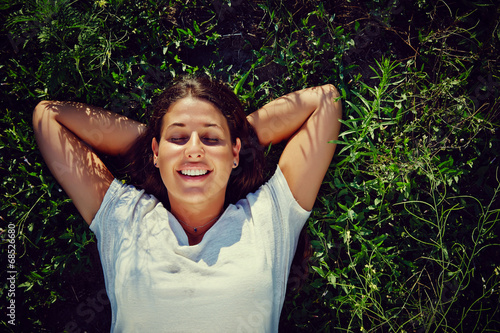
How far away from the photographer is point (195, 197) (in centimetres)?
246

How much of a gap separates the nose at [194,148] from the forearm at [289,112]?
61 centimetres

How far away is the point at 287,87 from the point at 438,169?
1460 mm

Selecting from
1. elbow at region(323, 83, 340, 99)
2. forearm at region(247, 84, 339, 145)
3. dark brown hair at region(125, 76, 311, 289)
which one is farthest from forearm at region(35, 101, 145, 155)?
elbow at region(323, 83, 340, 99)

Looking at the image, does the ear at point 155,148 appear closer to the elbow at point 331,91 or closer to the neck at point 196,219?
the neck at point 196,219

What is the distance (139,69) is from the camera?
319cm

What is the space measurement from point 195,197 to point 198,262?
0.46 meters

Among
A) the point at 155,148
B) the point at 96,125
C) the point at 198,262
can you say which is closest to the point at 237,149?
the point at 155,148

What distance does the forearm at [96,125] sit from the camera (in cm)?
281

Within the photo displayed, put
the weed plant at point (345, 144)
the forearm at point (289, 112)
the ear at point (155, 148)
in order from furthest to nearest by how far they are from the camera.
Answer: the weed plant at point (345, 144)
the forearm at point (289, 112)
the ear at point (155, 148)

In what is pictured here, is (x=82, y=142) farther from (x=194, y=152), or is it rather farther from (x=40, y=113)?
(x=194, y=152)

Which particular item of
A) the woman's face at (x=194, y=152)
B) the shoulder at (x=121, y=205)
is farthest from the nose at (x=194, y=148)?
the shoulder at (x=121, y=205)

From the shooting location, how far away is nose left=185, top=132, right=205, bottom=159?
2381 millimetres

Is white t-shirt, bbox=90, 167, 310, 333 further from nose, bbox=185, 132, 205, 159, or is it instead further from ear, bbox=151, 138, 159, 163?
nose, bbox=185, 132, 205, 159

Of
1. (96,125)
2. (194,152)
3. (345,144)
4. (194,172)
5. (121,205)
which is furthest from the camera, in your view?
(345,144)
